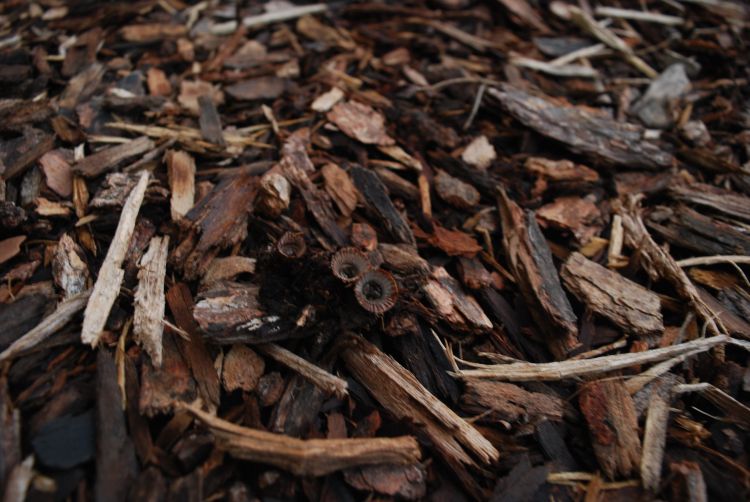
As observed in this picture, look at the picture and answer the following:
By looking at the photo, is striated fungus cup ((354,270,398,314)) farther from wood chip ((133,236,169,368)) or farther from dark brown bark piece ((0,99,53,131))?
dark brown bark piece ((0,99,53,131))

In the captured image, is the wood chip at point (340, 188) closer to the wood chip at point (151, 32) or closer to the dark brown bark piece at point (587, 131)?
the dark brown bark piece at point (587, 131)

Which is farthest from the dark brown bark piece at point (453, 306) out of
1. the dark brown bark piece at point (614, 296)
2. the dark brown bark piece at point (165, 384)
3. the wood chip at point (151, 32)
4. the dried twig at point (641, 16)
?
the dried twig at point (641, 16)

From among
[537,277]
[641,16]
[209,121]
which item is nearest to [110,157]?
[209,121]

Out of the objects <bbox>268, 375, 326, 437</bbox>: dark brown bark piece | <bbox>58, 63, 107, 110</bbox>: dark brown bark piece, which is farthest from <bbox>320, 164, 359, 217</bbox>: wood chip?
<bbox>58, 63, 107, 110</bbox>: dark brown bark piece

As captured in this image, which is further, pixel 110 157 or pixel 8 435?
pixel 110 157

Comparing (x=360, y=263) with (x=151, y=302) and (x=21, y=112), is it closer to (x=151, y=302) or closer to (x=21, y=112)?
(x=151, y=302)

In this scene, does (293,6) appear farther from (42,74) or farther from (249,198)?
(249,198)

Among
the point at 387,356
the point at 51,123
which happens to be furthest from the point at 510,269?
the point at 51,123
